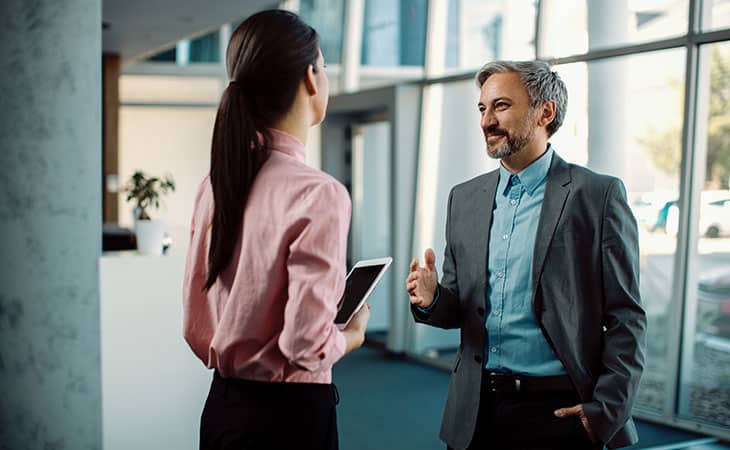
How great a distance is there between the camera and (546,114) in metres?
2.22

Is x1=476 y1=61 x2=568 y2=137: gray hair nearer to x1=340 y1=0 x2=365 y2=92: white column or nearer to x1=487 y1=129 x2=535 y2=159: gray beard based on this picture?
x1=487 y1=129 x2=535 y2=159: gray beard

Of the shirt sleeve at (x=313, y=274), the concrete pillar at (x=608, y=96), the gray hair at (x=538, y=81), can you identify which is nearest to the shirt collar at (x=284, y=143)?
the shirt sleeve at (x=313, y=274)

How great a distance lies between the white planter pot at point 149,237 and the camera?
3.83 meters

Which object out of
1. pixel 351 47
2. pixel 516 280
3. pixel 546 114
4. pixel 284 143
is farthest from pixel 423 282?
pixel 351 47

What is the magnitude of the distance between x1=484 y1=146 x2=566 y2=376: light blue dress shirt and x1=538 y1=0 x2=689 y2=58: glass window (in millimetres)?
3253

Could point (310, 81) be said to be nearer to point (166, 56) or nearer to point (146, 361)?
point (146, 361)

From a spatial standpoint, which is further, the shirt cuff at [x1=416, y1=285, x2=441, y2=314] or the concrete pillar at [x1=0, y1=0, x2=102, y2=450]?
the concrete pillar at [x1=0, y1=0, x2=102, y2=450]

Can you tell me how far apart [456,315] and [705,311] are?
3.26m

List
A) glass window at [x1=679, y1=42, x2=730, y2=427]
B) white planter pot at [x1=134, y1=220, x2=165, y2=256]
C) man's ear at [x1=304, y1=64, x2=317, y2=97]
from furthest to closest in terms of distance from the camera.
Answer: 1. glass window at [x1=679, y1=42, x2=730, y2=427]
2. white planter pot at [x1=134, y1=220, x2=165, y2=256]
3. man's ear at [x1=304, y1=64, x2=317, y2=97]

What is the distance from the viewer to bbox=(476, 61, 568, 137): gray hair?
2.19m

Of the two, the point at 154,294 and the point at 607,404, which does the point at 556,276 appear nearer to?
the point at 607,404

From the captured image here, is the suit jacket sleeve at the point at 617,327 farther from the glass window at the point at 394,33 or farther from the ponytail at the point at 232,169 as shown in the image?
the glass window at the point at 394,33

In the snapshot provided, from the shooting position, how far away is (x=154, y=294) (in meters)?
3.69

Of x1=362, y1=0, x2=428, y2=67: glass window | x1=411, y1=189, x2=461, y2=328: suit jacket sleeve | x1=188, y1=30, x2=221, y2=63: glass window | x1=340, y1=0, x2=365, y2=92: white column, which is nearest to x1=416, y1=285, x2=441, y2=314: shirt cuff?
x1=411, y1=189, x2=461, y2=328: suit jacket sleeve
